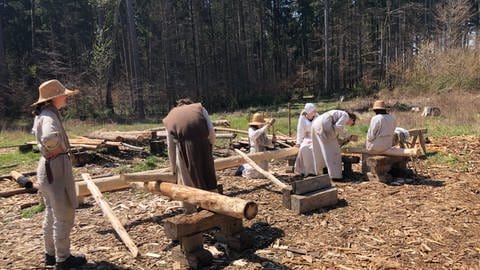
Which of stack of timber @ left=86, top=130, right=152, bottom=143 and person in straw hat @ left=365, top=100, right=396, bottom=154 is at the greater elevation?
person in straw hat @ left=365, top=100, right=396, bottom=154

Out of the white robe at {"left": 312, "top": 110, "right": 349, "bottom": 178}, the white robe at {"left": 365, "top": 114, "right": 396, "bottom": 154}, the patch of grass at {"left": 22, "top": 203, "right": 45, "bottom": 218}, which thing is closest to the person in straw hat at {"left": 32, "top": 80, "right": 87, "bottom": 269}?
the patch of grass at {"left": 22, "top": 203, "right": 45, "bottom": 218}

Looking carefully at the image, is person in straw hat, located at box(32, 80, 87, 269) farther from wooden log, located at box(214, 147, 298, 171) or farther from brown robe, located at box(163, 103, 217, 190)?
wooden log, located at box(214, 147, 298, 171)

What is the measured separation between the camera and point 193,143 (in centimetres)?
539

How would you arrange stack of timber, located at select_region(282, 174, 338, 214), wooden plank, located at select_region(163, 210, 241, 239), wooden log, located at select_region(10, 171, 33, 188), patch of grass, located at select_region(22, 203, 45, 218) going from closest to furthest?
1. wooden plank, located at select_region(163, 210, 241, 239)
2. stack of timber, located at select_region(282, 174, 338, 214)
3. patch of grass, located at select_region(22, 203, 45, 218)
4. wooden log, located at select_region(10, 171, 33, 188)

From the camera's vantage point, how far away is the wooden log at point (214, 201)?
434 cm

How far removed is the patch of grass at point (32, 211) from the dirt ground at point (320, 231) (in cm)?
12

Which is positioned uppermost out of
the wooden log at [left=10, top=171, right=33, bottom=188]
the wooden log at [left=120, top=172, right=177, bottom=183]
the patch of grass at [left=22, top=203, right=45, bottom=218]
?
the wooden log at [left=120, top=172, right=177, bottom=183]

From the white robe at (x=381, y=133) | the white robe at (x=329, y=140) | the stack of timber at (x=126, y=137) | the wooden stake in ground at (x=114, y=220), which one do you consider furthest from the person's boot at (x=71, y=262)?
the stack of timber at (x=126, y=137)

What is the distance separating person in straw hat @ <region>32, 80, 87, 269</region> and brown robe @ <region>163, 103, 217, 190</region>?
1.36 metres

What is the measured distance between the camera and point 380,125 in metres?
8.16

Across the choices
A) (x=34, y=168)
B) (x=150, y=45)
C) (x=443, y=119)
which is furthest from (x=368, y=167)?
(x=150, y=45)

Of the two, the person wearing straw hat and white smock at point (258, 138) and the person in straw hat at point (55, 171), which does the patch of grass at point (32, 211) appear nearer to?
the person in straw hat at point (55, 171)

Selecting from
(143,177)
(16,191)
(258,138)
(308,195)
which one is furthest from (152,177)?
(16,191)

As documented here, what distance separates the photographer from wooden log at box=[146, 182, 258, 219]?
4.34 meters
